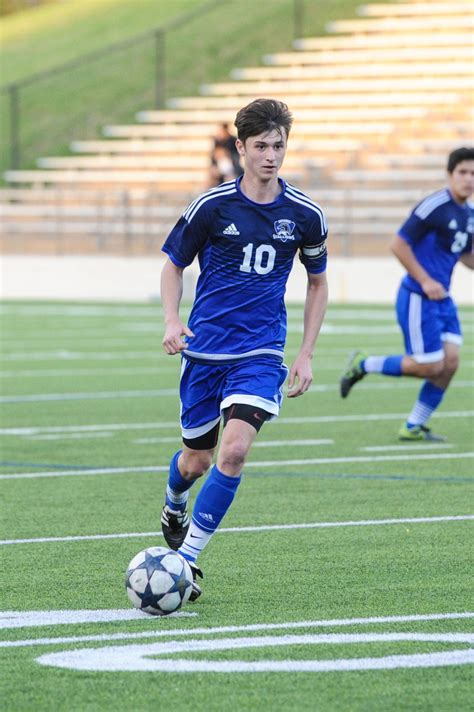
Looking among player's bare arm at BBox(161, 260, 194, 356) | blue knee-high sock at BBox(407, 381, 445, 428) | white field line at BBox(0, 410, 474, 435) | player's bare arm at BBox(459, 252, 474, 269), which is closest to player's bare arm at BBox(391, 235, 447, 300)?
player's bare arm at BBox(459, 252, 474, 269)

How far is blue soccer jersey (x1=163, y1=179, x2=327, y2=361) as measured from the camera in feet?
19.8

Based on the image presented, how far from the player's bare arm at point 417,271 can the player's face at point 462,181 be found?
467 millimetres

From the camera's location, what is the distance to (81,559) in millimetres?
6512

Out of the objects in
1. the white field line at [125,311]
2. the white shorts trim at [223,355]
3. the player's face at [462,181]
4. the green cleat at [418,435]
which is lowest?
the white field line at [125,311]

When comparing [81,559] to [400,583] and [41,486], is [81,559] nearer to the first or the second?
[400,583]

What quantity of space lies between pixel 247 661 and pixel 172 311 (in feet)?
5.65

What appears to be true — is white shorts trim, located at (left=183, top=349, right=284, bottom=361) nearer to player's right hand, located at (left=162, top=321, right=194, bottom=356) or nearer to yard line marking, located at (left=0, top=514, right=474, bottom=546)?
player's right hand, located at (left=162, top=321, right=194, bottom=356)

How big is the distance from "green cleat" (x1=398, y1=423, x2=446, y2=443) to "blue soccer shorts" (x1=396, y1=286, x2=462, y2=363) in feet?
1.55

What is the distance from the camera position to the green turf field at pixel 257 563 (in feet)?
14.6

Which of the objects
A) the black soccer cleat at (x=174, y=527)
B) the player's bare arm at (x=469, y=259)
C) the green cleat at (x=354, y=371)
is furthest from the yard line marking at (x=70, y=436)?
the black soccer cleat at (x=174, y=527)

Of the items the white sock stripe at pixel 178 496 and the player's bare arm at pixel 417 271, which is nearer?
the white sock stripe at pixel 178 496

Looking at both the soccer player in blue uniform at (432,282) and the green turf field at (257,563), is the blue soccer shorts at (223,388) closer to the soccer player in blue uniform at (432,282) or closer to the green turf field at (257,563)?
the green turf field at (257,563)

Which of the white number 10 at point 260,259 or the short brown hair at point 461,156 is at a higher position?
the short brown hair at point 461,156

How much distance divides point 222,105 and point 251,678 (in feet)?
97.5
